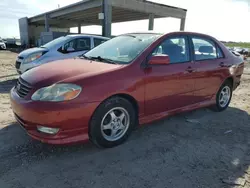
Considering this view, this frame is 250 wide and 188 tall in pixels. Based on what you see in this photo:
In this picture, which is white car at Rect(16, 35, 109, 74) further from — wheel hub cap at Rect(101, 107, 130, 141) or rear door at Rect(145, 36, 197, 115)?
wheel hub cap at Rect(101, 107, 130, 141)

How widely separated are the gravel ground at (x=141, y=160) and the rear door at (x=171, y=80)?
0.49 metres

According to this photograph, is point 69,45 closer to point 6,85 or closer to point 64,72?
point 6,85

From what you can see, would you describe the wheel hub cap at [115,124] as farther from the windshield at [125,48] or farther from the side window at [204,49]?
the side window at [204,49]

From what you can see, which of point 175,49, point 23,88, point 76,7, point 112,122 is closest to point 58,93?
point 23,88

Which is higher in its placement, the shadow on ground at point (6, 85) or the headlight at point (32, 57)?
the headlight at point (32, 57)

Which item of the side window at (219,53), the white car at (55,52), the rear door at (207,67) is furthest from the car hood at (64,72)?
the white car at (55,52)

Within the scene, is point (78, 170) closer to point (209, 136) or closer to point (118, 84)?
point (118, 84)

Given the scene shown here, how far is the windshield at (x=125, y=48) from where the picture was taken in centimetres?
324

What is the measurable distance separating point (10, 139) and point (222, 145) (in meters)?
3.12

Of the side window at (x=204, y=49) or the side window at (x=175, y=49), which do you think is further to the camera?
the side window at (x=204, y=49)

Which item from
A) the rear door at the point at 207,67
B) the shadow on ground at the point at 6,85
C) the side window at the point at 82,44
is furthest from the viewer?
the side window at the point at 82,44

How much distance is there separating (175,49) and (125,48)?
2.83 ft

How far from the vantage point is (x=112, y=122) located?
2986mm

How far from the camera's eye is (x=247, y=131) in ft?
12.5
